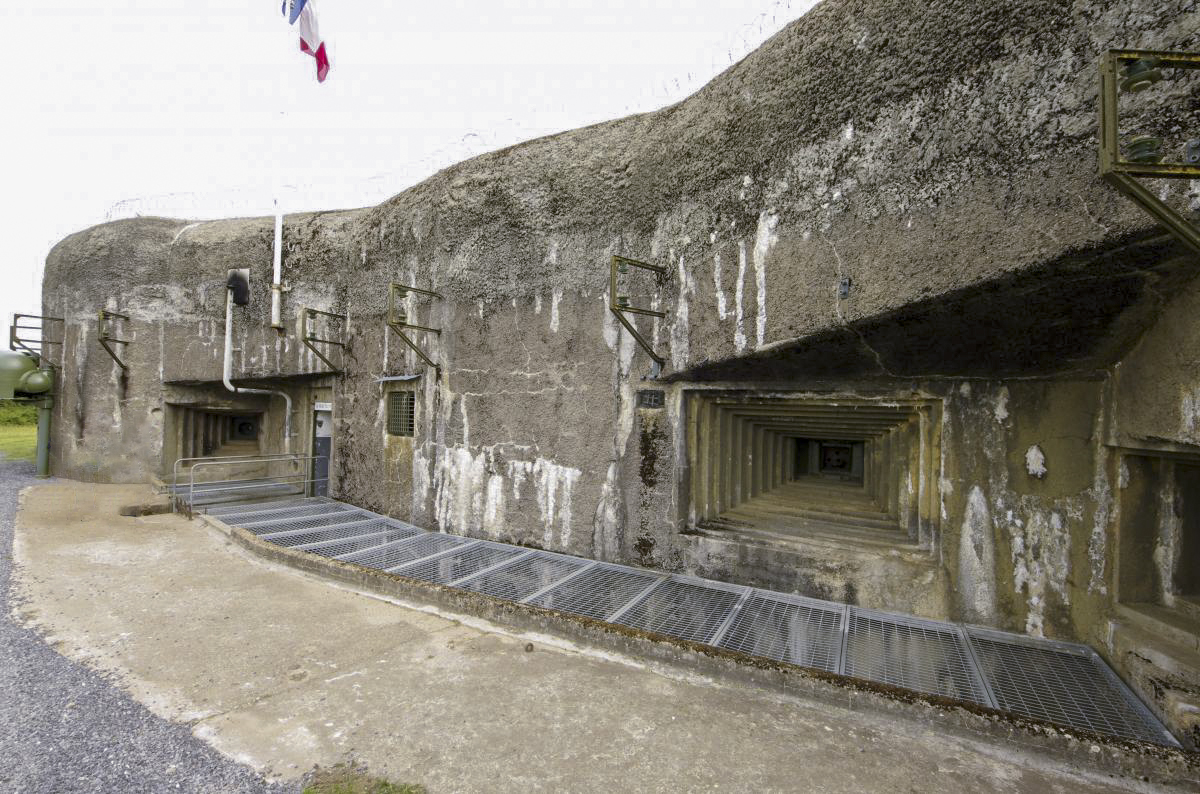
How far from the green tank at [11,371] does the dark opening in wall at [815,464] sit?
13.5 meters

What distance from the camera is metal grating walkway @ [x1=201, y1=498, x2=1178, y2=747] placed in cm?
307

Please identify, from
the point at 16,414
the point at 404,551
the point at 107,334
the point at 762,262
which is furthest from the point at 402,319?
the point at 16,414

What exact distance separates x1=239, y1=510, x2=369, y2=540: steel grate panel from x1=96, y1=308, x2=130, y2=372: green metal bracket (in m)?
5.61

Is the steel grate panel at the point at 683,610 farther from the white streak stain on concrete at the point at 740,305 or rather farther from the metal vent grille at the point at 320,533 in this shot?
the metal vent grille at the point at 320,533

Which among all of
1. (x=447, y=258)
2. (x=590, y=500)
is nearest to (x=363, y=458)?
(x=447, y=258)

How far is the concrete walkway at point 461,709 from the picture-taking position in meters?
2.54

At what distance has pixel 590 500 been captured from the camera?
18.7ft

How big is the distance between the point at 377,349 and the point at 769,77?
6190mm

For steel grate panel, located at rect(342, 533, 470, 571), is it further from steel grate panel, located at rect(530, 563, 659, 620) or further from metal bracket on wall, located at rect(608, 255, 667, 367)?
metal bracket on wall, located at rect(608, 255, 667, 367)

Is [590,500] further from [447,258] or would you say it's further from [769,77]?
[769,77]

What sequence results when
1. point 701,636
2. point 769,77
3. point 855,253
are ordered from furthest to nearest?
1. point 769,77
2. point 701,636
3. point 855,253

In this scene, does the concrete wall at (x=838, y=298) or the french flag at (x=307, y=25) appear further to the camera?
the french flag at (x=307, y=25)

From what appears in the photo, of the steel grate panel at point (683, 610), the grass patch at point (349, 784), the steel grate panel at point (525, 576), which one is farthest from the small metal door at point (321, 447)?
the grass patch at point (349, 784)

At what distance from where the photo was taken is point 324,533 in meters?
6.84
